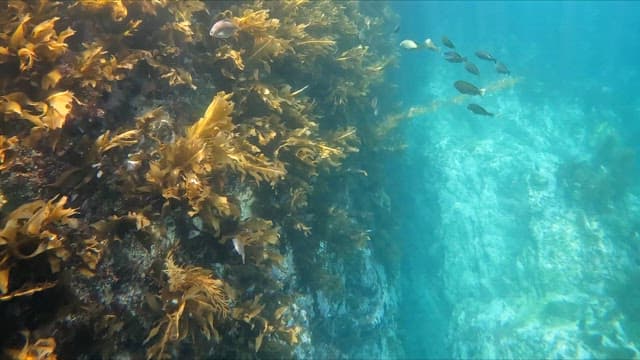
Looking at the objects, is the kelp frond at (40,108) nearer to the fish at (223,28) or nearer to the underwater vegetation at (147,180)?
the underwater vegetation at (147,180)

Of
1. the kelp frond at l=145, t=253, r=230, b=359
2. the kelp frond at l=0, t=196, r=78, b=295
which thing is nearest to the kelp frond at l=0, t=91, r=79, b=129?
the kelp frond at l=0, t=196, r=78, b=295

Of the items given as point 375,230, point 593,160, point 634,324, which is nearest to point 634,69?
point 593,160

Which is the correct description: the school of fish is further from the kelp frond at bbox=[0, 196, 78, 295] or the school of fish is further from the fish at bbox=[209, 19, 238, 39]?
the kelp frond at bbox=[0, 196, 78, 295]

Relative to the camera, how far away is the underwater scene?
2691 mm

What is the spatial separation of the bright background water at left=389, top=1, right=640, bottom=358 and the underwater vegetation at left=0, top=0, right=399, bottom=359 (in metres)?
6.84

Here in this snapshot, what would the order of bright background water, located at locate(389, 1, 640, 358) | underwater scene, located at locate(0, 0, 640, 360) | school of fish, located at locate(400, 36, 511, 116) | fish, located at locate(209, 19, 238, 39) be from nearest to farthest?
1. underwater scene, located at locate(0, 0, 640, 360)
2. fish, located at locate(209, 19, 238, 39)
3. school of fish, located at locate(400, 36, 511, 116)
4. bright background water, located at locate(389, 1, 640, 358)

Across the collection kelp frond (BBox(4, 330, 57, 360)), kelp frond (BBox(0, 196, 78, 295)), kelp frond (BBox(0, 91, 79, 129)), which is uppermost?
kelp frond (BBox(0, 91, 79, 129))

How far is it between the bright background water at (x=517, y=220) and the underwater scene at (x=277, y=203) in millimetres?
64

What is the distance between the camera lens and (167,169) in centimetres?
293

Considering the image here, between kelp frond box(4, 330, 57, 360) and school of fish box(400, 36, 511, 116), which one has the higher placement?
kelp frond box(4, 330, 57, 360)

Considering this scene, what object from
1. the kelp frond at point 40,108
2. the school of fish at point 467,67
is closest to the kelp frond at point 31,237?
the kelp frond at point 40,108

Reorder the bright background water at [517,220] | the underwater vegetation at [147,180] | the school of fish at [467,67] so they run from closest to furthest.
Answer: the underwater vegetation at [147,180] → the school of fish at [467,67] → the bright background water at [517,220]

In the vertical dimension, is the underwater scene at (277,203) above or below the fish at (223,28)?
below

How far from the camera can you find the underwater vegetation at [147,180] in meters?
2.52
